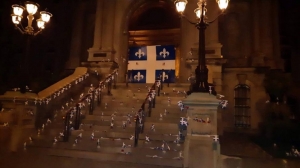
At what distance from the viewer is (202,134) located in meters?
7.77

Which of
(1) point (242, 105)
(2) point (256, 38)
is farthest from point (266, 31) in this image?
(1) point (242, 105)

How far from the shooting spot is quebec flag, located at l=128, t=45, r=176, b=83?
744 inches

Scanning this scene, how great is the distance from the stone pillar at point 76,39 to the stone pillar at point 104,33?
4289 millimetres

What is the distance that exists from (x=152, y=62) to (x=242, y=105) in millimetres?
6358

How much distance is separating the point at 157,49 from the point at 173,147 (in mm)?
11152

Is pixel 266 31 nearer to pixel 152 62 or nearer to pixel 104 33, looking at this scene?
pixel 152 62

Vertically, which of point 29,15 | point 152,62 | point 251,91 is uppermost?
point 29,15

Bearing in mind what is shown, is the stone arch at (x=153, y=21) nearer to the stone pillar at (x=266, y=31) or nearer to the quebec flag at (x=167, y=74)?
the quebec flag at (x=167, y=74)

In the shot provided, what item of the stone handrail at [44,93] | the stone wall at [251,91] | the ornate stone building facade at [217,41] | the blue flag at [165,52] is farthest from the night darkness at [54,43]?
the stone handrail at [44,93]

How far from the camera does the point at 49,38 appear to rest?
25516 millimetres

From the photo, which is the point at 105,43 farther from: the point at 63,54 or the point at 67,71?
the point at 63,54

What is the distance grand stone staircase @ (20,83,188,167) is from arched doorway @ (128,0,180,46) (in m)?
8.08

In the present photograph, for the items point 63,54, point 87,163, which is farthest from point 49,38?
point 87,163

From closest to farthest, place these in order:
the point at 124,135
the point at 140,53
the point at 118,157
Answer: the point at 118,157 < the point at 124,135 < the point at 140,53
